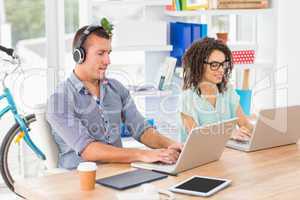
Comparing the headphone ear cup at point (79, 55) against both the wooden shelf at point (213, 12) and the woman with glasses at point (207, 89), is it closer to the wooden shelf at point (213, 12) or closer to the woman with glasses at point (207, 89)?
the woman with glasses at point (207, 89)

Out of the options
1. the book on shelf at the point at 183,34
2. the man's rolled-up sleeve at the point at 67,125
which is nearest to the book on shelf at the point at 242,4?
the book on shelf at the point at 183,34

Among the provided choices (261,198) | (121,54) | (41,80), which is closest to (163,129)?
(121,54)

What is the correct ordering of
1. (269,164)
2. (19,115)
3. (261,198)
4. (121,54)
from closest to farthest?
(261,198)
(269,164)
(19,115)
(121,54)

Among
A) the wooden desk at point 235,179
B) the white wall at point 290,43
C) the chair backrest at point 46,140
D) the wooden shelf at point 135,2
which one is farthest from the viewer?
the white wall at point 290,43

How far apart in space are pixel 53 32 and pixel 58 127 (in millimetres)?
1396

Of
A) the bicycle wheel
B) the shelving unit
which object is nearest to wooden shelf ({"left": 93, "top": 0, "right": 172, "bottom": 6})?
the shelving unit

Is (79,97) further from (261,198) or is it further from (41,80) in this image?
(41,80)

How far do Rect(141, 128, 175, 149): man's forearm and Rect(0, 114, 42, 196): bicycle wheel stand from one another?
1.15 metres

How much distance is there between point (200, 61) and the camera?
9.14 feet

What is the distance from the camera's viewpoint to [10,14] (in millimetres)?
3578

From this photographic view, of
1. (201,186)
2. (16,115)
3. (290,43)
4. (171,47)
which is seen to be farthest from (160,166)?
(290,43)

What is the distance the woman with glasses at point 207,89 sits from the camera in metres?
2.72

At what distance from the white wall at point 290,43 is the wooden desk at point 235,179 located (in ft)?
5.73

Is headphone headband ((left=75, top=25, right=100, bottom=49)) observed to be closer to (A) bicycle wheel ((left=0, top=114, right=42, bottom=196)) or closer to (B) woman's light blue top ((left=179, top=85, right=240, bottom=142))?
(B) woman's light blue top ((left=179, top=85, right=240, bottom=142))
